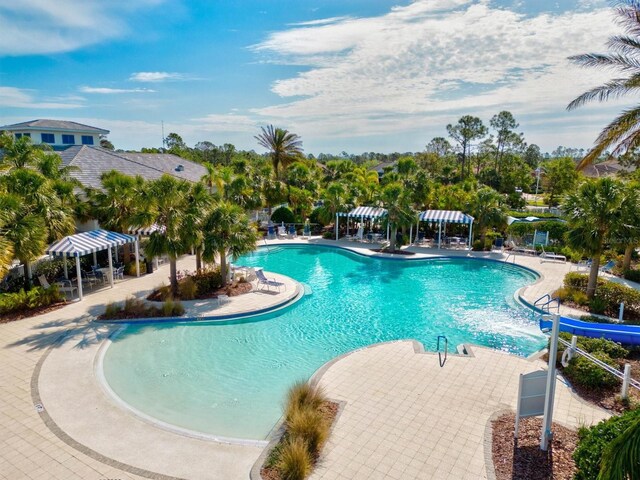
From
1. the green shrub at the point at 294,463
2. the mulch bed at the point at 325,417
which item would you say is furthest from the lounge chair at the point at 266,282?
the green shrub at the point at 294,463

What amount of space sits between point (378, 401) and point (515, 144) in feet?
184

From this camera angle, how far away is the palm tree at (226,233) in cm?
1644

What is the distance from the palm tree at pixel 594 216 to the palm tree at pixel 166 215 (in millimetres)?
15000

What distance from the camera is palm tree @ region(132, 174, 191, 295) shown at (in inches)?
600

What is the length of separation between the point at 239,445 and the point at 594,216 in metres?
14.9

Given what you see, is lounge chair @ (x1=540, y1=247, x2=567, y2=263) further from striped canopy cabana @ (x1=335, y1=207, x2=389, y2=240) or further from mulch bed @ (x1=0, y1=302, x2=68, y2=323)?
mulch bed @ (x1=0, y1=302, x2=68, y2=323)

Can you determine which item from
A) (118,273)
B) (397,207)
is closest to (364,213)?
(397,207)

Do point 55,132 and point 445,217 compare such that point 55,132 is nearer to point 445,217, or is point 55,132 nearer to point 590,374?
point 445,217

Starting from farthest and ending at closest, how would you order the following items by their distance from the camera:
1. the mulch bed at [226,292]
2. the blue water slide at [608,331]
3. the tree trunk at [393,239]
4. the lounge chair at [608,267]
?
the tree trunk at [393,239], the lounge chair at [608,267], the mulch bed at [226,292], the blue water slide at [608,331]

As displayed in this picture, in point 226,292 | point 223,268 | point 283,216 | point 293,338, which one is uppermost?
point 283,216

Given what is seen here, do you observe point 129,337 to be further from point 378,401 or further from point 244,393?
point 378,401

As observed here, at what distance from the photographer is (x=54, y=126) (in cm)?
4534

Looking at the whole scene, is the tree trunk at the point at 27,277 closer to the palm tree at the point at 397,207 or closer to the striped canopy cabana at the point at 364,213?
the palm tree at the point at 397,207

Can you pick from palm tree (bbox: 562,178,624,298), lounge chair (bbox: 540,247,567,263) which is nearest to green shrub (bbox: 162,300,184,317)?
palm tree (bbox: 562,178,624,298)
